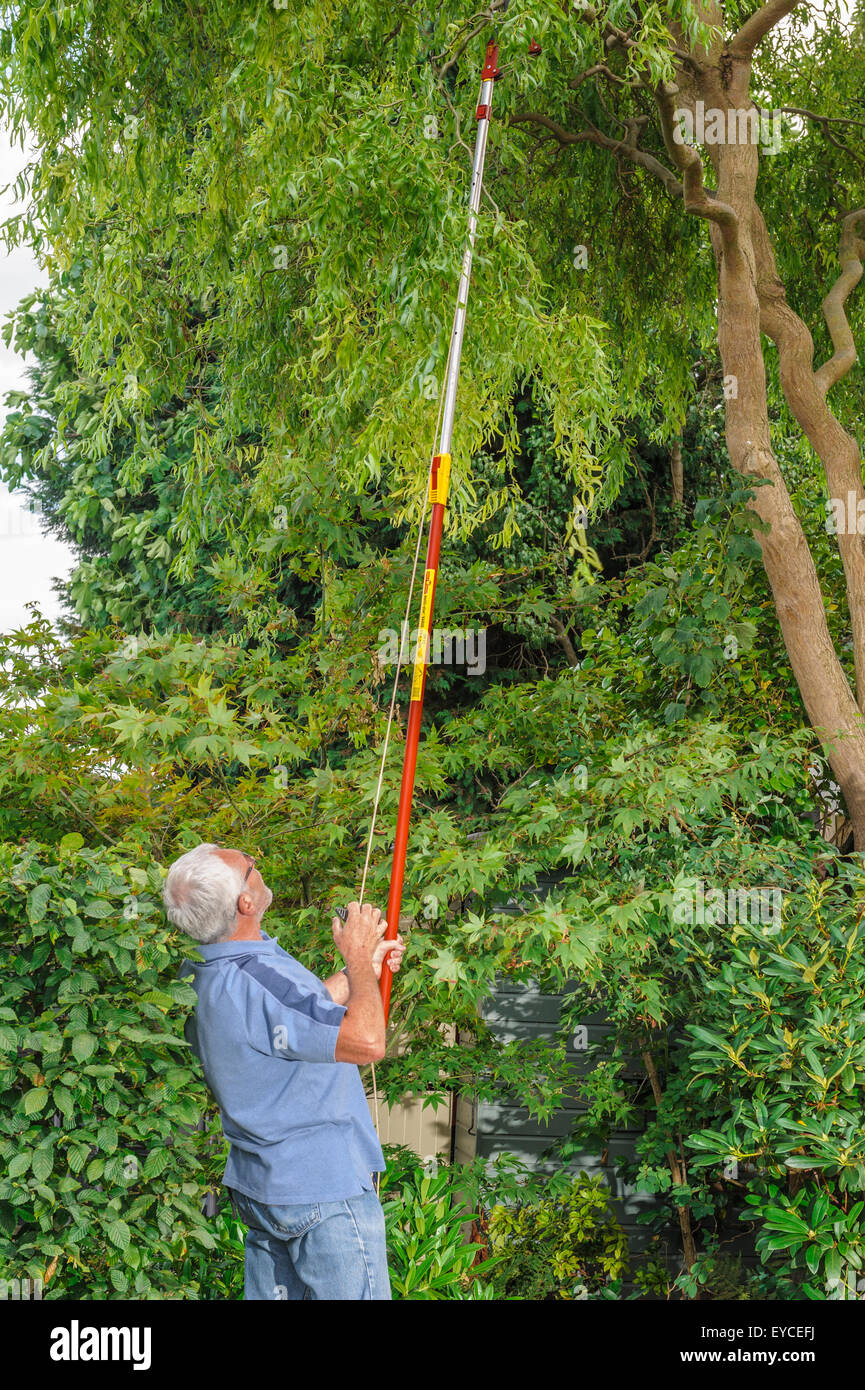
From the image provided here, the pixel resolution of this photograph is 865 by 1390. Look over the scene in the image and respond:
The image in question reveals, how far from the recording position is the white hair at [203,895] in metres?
2.60

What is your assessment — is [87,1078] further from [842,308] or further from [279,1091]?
[842,308]

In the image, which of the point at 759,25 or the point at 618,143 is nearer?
the point at 759,25

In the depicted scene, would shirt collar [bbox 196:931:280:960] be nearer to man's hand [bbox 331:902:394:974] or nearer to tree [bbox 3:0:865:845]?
man's hand [bbox 331:902:394:974]

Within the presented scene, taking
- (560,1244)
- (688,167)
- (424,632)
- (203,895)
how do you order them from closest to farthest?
1. (203,895)
2. (424,632)
3. (688,167)
4. (560,1244)

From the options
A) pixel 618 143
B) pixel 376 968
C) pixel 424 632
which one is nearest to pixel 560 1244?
pixel 376 968

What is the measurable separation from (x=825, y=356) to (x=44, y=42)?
14.4 ft

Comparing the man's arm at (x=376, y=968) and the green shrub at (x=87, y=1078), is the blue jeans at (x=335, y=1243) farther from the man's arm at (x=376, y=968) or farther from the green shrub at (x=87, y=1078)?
the man's arm at (x=376, y=968)

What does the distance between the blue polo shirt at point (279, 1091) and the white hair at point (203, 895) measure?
2.7 inches

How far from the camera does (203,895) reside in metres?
2.59

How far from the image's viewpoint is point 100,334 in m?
5.49

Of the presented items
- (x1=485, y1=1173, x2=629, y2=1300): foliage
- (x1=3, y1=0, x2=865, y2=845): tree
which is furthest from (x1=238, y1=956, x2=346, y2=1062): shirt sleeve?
(x1=485, y1=1173, x2=629, y2=1300): foliage

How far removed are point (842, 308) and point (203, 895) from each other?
4.50 meters

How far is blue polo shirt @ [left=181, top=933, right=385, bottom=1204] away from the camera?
2480 mm

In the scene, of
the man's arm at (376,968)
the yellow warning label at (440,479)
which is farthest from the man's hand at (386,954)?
the yellow warning label at (440,479)
